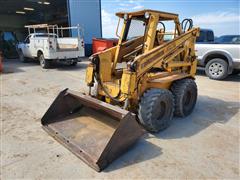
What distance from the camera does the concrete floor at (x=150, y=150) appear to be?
268 cm

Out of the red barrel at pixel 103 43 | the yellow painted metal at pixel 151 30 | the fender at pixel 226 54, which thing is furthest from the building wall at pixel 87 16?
the yellow painted metal at pixel 151 30

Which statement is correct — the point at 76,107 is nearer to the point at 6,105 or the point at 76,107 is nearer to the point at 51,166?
the point at 51,166

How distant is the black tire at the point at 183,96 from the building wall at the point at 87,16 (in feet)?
39.2

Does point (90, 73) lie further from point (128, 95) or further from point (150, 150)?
point (150, 150)

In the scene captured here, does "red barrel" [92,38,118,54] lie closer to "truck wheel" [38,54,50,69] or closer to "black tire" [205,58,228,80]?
"truck wheel" [38,54,50,69]

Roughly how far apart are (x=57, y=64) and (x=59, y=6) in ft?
25.7

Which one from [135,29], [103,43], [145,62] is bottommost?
[145,62]

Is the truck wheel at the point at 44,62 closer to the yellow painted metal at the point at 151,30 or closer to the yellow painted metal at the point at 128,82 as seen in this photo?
the yellow painted metal at the point at 151,30

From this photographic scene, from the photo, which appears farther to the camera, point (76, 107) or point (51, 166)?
point (76, 107)

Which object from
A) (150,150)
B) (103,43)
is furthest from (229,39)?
(103,43)

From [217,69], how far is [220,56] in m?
0.50

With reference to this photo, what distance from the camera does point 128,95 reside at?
11.1 feet

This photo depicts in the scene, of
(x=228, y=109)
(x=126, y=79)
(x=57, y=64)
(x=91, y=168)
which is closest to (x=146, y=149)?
(x=91, y=168)

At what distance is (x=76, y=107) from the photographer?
4.06 meters
